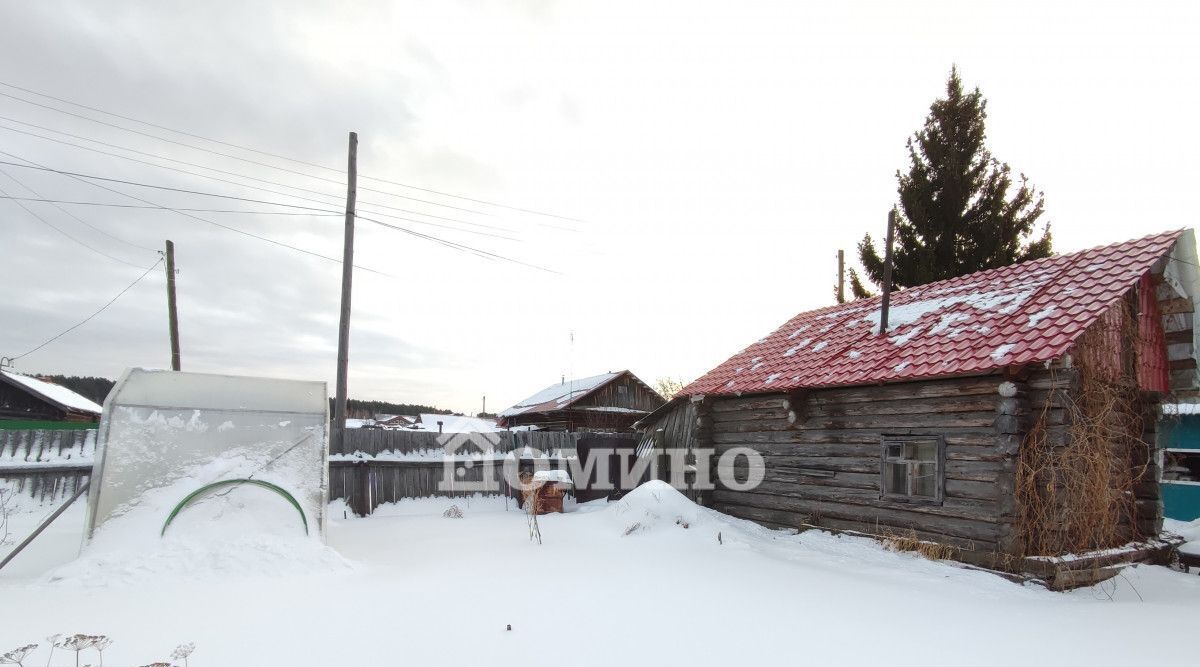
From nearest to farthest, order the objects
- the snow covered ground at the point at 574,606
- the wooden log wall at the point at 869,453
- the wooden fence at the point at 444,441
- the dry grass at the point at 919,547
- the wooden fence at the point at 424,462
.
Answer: the snow covered ground at the point at 574,606 → the wooden log wall at the point at 869,453 → the dry grass at the point at 919,547 → the wooden fence at the point at 424,462 → the wooden fence at the point at 444,441

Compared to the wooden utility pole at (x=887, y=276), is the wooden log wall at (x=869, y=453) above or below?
below

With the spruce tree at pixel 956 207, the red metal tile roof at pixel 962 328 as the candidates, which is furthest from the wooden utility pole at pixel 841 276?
the red metal tile roof at pixel 962 328

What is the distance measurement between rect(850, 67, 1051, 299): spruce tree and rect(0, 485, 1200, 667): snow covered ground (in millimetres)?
14059

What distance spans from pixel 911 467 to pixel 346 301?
12.2m

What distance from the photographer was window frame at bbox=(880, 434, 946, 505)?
29.8 feet

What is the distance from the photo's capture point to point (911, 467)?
980 cm

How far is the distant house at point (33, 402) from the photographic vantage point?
24.1 meters

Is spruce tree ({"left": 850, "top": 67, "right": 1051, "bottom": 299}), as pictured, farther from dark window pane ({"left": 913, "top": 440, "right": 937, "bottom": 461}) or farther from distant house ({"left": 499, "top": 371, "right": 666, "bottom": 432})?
distant house ({"left": 499, "top": 371, "right": 666, "bottom": 432})

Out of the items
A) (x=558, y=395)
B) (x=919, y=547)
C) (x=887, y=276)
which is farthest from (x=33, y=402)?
(x=919, y=547)

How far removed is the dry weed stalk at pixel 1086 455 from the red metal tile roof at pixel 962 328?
20.4 inches

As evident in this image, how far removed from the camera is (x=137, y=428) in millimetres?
8062

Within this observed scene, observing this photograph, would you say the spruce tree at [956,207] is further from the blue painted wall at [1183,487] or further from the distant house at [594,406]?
the distant house at [594,406]

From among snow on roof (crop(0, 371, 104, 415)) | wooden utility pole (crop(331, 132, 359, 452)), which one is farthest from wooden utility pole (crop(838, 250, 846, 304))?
snow on roof (crop(0, 371, 104, 415))

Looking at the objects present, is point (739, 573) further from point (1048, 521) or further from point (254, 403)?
point (254, 403)
